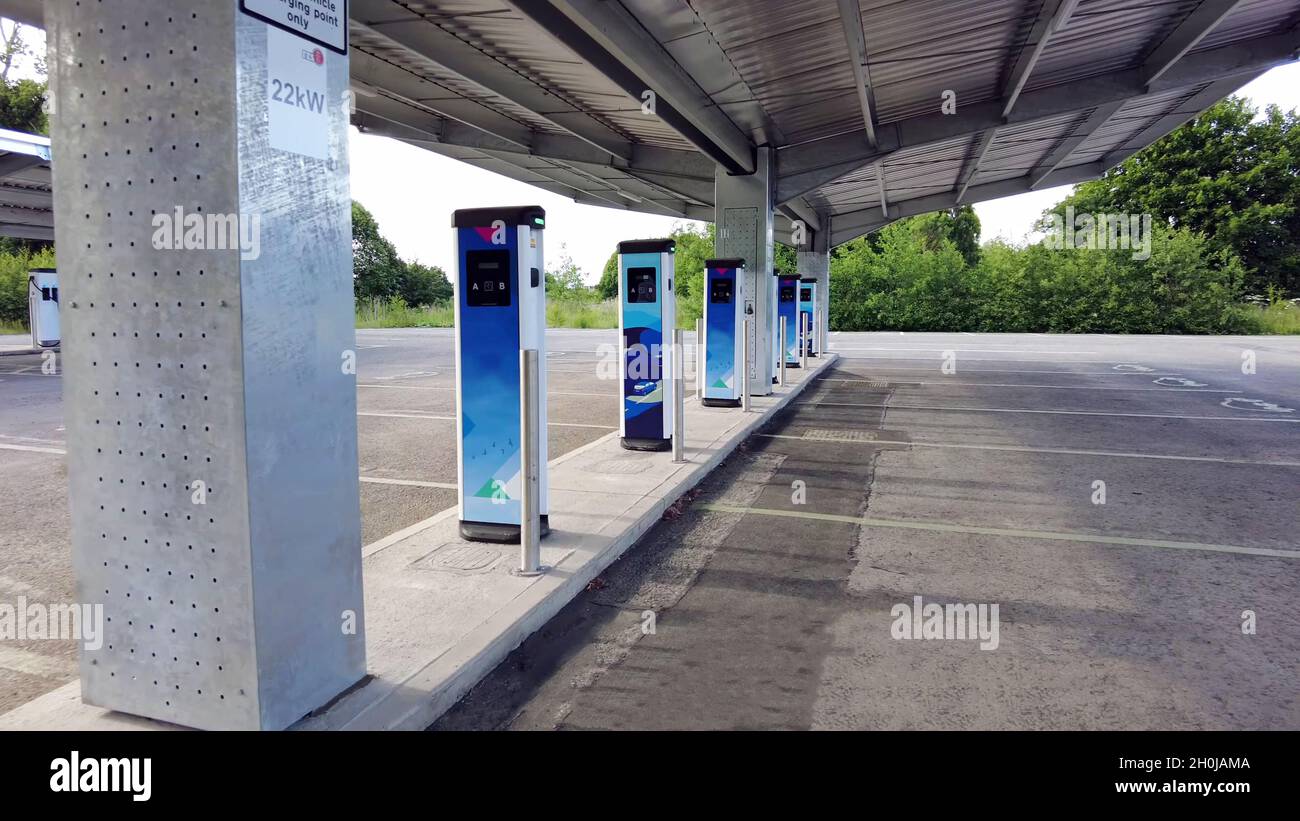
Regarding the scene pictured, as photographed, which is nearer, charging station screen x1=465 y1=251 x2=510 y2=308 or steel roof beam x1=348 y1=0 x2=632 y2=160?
charging station screen x1=465 y1=251 x2=510 y2=308

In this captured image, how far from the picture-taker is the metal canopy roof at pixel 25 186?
15680 millimetres

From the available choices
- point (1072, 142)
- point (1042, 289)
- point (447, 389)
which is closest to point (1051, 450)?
point (447, 389)

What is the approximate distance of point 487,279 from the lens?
5.61m

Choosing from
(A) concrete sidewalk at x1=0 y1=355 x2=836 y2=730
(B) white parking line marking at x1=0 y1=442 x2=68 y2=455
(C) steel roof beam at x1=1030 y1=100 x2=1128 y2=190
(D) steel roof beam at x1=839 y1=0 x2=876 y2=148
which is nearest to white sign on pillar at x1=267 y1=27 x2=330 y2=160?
(A) concrete sidewalk at x1=0 y1=355 x2=836 y2=730

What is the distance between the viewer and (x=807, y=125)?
530 inches

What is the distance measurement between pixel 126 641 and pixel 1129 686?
164 inches

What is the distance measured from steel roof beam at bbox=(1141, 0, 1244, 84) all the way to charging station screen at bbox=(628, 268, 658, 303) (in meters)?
7.28

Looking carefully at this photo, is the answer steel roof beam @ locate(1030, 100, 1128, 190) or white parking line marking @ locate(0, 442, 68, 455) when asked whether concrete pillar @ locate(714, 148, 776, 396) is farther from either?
white parking line marking @ locate(0, 442, 68, 455)

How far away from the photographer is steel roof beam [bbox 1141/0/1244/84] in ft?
32.4

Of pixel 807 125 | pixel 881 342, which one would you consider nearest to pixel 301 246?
pixel 807 125

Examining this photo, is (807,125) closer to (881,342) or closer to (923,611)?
(923,611)

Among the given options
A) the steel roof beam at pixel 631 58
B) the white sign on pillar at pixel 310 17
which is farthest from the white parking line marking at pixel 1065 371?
the white sign on pillar at pixel 310 17

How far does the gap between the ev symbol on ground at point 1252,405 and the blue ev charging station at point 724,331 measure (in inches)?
299
